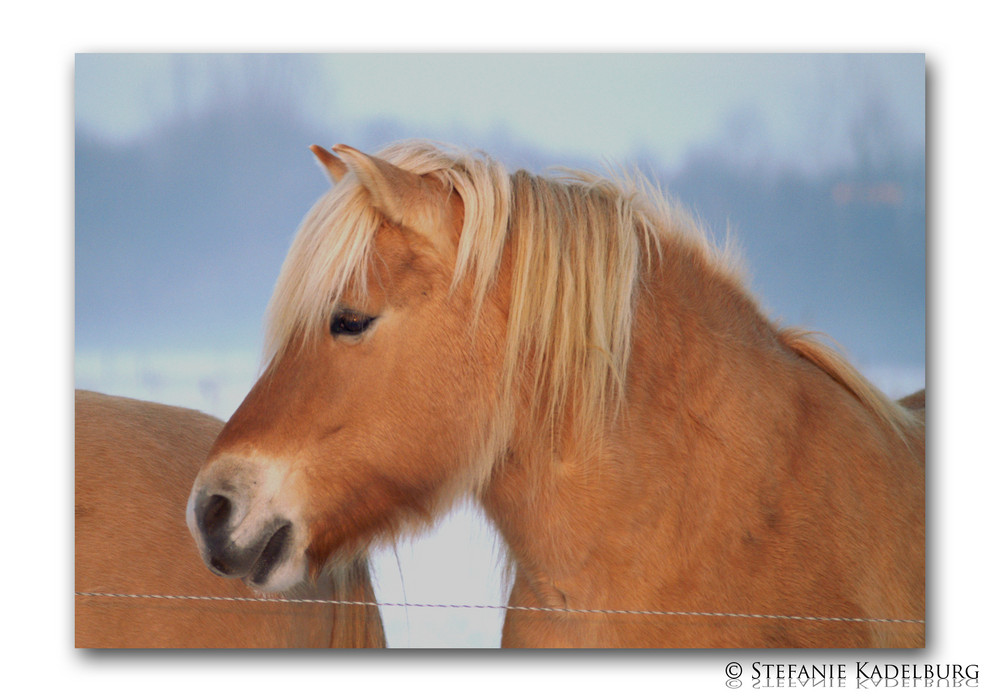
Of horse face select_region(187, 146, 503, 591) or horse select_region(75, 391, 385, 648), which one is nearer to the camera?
horse face select_region(187, 146, 503, 591)

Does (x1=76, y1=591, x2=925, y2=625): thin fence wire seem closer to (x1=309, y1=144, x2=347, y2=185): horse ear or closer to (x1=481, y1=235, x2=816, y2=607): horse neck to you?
(x1=481, y1=235, x2=816, y2=607): horse neck

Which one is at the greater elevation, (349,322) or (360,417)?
(349,322)

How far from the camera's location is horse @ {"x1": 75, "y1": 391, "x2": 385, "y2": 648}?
170 cm

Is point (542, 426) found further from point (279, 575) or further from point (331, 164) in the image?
point (331, 164)

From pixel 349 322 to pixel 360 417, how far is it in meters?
0.16

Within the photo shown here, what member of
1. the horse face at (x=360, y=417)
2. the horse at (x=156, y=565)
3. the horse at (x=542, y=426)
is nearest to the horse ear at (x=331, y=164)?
the horse at (x=542, y=426)

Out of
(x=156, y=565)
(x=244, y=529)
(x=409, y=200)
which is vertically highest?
(x=409, y=200)

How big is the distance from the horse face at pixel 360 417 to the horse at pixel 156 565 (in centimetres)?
34

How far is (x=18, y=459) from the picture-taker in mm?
1866

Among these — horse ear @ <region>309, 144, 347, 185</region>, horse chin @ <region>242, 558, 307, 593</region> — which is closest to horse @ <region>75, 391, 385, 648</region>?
horse chin @ <region>242, 558, 307, 593</region>

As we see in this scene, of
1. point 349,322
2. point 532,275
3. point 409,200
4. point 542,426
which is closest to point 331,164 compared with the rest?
point 409,200

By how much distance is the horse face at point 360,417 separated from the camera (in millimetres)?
1385

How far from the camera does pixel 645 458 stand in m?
1.42

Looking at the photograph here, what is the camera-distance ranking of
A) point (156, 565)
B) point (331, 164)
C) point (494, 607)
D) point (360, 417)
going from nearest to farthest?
point (360, 417) → point (331, 164) → point (156, 565) → point (494, 607)
